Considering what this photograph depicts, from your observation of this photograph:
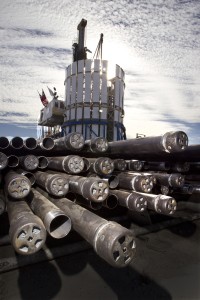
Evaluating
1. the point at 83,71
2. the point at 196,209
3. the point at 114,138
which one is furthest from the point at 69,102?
the point at 196,209

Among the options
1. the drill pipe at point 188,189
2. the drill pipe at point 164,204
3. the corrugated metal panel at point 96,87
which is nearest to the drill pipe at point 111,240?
the drill pipe at point 164,204

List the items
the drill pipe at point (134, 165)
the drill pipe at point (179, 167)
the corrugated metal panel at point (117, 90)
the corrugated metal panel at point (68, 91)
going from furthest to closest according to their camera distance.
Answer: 1. the corrugated metal panel at point (117, 90)
2. the corrugated metal panel at point (68, 91)
3. the drill pipe at point (179, 167)
4. the drill pipe at point (134, 165)

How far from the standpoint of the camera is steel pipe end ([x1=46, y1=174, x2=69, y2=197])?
3609 millimetres

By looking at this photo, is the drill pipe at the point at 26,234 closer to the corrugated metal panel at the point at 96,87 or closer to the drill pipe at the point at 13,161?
the drill pipe at the point at 13,161

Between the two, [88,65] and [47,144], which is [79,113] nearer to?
[88,65]

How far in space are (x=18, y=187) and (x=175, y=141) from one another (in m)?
2.55

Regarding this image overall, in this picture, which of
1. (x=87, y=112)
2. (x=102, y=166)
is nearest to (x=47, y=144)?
(x=102, y=166)

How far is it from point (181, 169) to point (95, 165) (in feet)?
10.1

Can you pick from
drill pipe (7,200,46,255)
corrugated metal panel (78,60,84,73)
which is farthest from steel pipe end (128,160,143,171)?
corrugated metal panel (78,60,84,73)

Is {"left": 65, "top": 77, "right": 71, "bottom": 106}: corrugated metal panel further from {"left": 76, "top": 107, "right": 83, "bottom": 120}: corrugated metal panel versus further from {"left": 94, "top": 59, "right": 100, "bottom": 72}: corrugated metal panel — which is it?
{"left": 94, "top": 59, "right": 100, "bottom": 72}: corrugated metal panel

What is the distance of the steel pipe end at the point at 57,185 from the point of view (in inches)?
142

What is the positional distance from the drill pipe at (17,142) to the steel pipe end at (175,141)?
3.03 metres

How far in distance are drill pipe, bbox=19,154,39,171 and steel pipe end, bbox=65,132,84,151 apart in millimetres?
781

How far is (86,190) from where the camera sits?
335cm
